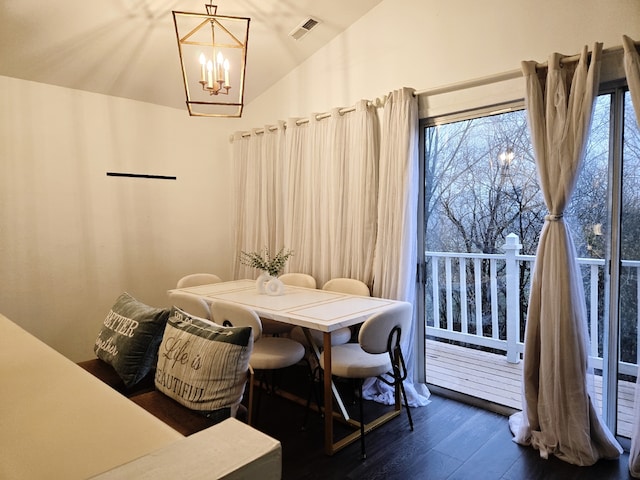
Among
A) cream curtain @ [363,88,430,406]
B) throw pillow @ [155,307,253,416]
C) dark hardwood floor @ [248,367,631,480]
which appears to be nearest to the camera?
throw pillow @ [155,307,253,416]

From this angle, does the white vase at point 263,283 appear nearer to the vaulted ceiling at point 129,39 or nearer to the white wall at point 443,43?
the white wall at point 443,43

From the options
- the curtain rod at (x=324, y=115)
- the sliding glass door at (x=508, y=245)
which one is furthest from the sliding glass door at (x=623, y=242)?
the curtain rod at (x=324, y=115)

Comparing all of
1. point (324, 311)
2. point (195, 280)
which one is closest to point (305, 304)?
point (324, 311)

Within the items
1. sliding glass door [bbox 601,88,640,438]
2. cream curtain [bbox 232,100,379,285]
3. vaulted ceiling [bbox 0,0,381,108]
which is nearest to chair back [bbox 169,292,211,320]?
cream curtain [bbox 232,100,379,285]

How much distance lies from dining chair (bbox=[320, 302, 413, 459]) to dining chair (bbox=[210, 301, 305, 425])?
25cm

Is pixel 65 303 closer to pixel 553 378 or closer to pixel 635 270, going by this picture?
pixel 553 378

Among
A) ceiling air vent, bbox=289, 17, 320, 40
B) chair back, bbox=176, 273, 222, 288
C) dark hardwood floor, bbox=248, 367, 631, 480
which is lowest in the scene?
dark hardwood floor, bbox=248, 367, 631, 480

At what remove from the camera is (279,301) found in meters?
2.86

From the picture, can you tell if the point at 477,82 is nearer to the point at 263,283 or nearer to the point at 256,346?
the point at 263,283

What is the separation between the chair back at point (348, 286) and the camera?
3.11 meters

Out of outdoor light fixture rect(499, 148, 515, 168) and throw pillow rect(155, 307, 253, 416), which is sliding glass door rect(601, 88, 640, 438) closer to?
outdoor light fixture rect(499, 148, 515, 168)

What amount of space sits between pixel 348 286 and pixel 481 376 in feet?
4.31

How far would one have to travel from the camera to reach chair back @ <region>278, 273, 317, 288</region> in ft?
11.5

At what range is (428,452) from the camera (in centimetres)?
232
